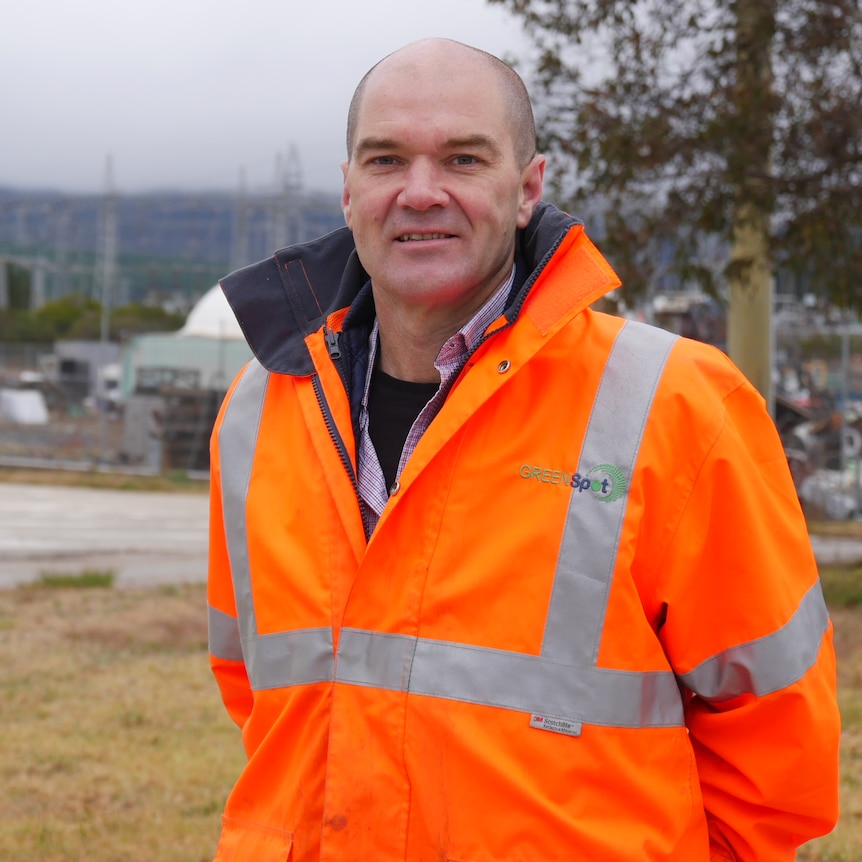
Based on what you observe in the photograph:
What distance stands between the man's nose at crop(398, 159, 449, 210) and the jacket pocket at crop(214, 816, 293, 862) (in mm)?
1224

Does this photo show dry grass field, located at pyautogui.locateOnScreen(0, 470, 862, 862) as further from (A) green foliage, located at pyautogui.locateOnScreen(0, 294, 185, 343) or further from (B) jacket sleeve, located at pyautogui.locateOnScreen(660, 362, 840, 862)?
(A) green foliage, located at pyautogui.locateOnScreen(0, 294, 185, 343)

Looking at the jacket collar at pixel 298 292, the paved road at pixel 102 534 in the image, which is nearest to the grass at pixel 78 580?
the paved road at pixel 102 534

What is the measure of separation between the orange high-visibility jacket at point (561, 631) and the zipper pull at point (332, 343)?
351 mm

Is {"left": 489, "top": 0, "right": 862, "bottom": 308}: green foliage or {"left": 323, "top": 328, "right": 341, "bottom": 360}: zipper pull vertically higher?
{"left": 489, "top": 0, "right": 862, "bottom": 308}: green foliage

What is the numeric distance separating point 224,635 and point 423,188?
3.87ft

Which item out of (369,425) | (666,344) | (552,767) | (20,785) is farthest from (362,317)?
(20,785)

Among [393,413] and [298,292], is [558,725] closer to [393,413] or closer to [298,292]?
[393,413]

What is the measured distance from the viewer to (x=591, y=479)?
2.13 m

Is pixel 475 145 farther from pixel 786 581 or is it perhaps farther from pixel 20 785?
pixel 20 785

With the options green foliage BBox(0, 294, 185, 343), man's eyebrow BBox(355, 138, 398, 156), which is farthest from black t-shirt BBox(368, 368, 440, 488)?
green foliage BBox(0, 294, 185, 343)

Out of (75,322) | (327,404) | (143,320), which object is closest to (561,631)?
(327,404)

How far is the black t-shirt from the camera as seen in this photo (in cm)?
244

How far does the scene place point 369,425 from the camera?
2488 millimetres

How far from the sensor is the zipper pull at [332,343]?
2.55m
